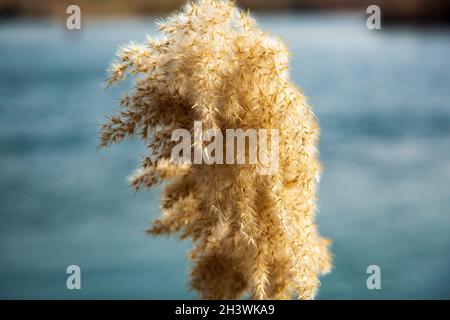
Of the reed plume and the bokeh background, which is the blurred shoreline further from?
the reed plume

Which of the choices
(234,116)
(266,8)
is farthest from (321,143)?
(234,116)

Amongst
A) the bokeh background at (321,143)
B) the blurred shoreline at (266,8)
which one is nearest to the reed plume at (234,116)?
the bokeh background at (321,143)

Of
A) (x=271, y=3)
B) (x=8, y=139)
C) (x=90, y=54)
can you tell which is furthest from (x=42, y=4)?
(x=271, y=3)

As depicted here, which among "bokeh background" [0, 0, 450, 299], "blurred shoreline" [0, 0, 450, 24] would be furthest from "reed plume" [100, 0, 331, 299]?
"blurred shoreline" [0, 0, 450, 24]

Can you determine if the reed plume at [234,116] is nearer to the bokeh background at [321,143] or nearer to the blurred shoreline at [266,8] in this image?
the bokeh background at [321,143]

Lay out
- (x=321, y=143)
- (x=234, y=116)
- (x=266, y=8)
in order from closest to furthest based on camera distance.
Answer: (x=234, y=116), (x=321, y=143), (x=266, y=8)

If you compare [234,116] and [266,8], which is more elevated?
[266,8]

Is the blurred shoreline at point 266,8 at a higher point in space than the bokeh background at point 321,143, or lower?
higher

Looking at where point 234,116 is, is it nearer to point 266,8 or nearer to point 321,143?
point 321,143
